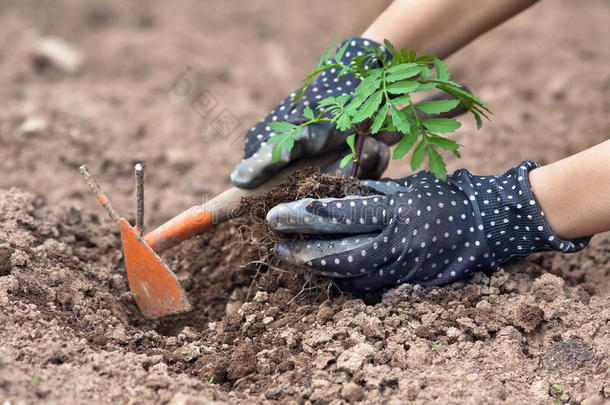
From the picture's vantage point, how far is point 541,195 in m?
2.23

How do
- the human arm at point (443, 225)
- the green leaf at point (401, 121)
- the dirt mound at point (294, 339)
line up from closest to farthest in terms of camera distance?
the dirt mound at point (294, 339) → the green leaf at point (401, 121) → the human arm at point (443, 225)

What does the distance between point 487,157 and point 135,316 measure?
2.49m

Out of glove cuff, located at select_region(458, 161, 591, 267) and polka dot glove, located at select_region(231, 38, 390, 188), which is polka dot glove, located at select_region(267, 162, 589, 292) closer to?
glove cuff, located at select_region(458, 161, 591, 267)

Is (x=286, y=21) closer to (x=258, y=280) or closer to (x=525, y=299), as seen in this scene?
(x=258, y=280)

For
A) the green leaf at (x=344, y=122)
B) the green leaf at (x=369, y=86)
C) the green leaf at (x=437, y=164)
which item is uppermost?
the green leaf at (x=369, y=86)

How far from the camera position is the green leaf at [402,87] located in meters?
2.06

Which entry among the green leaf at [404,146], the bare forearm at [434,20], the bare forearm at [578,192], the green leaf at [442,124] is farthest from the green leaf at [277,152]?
the bare forearm at [578,192]

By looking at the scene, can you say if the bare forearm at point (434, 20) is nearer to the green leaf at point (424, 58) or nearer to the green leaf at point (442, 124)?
the green leaf at point (424, 58)

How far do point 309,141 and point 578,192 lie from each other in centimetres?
108

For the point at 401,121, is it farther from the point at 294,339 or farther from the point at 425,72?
the point at 294,339

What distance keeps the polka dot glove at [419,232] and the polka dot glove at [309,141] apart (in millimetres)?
287

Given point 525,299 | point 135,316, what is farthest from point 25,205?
point 525,299

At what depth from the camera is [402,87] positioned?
81.6 inches

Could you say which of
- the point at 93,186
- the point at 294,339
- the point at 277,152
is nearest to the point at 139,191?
the point at 93,186
